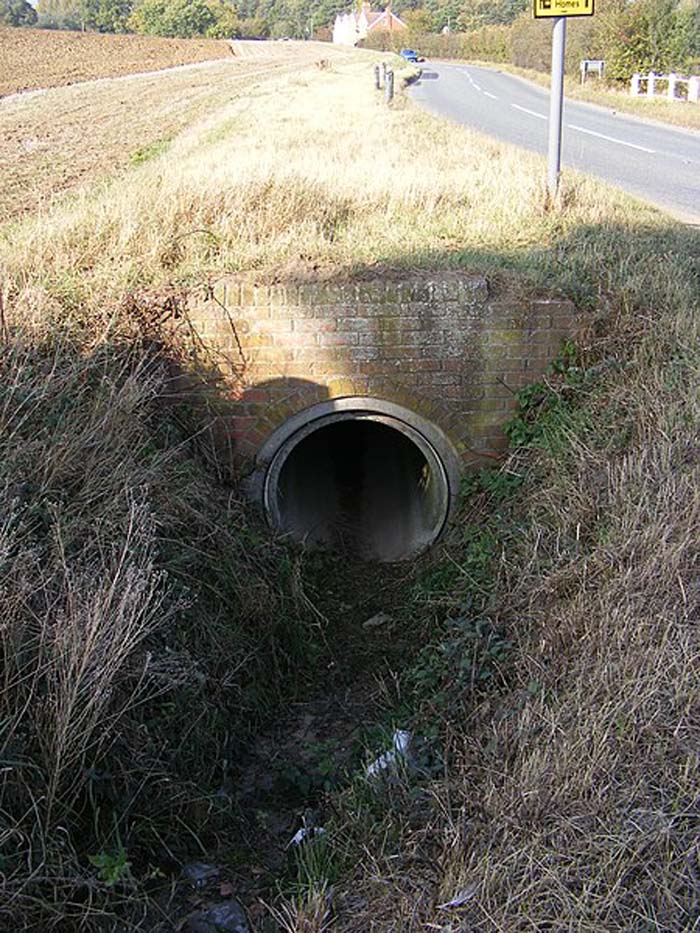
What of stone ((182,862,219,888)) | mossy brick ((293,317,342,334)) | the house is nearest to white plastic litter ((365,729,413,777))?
stone ((182,862,219,888))

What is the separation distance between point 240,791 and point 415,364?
2.93 metres

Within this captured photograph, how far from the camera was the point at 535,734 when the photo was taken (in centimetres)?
331

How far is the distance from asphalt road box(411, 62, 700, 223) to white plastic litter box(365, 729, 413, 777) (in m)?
6.77

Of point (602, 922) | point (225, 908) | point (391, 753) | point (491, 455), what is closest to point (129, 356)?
point (491, 455)

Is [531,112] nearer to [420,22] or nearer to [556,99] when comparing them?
[556,99]

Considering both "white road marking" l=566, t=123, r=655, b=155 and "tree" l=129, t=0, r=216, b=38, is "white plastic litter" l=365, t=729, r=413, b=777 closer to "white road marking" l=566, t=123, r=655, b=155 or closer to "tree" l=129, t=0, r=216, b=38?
"white road marking" l=566, t=123, r=655, b=155

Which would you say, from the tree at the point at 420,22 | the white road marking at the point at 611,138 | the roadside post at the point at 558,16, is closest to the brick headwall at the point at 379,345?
the roadside post at the point at 558,16

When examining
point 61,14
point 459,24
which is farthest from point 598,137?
point 61,14

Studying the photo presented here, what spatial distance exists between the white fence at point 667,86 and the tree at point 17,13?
67.4 metres

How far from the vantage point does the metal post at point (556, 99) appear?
680cm

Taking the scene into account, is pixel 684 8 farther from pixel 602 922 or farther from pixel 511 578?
pixel 602 922

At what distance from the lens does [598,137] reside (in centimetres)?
1816

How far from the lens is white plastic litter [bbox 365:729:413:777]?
3.67m

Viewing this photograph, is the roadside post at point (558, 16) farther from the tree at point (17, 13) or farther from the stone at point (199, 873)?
the tree at point (17, 13)
